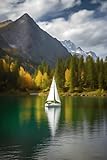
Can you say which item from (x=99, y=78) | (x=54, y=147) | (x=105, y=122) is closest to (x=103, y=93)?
(x=99, y=78)

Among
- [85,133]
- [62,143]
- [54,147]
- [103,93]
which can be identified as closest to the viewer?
[54,147]

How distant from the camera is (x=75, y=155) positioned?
41969mm

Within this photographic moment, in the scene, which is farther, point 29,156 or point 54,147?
point 54,147

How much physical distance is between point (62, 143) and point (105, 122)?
28457mm

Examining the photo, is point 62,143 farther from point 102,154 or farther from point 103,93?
point 103,93

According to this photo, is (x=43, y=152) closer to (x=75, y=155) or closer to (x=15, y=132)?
(x=75, y=155)

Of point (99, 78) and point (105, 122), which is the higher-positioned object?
point (99, 78)

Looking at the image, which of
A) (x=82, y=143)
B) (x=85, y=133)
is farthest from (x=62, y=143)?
(x=85, y=133)

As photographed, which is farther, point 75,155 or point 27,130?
point 27,130

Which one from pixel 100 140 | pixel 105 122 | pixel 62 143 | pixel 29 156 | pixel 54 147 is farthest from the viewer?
pixel 105 122

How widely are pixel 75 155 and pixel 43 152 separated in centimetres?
411

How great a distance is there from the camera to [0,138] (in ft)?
174

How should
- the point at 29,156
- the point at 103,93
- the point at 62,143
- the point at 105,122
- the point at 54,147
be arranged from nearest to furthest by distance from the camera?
the point at 29,156, the point at 54,147, the point at 62,143, the point at 105,122, the point at 103,93

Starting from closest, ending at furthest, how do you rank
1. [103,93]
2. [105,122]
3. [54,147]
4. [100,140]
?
[54,147], [100,140], [105,122], [103,93]
